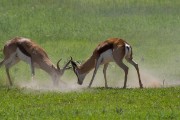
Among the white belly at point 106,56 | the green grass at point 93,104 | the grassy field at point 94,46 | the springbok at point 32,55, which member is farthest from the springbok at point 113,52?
the green grass at point 93,104

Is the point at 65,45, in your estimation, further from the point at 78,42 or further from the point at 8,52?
the point at 8,52

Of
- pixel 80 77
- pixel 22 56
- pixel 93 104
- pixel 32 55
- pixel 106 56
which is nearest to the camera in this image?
pixel 93 104

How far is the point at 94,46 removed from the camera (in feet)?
102

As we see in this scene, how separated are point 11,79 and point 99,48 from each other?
11.5 ft

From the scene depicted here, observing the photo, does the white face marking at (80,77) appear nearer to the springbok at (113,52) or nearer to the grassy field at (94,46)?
the springbok at (113,52)

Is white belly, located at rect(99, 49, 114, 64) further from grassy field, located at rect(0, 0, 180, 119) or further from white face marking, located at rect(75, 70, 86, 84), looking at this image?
grassy field, located at rect(0, 0, 180, 119)

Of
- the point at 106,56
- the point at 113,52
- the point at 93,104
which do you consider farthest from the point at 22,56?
the point at 93,104

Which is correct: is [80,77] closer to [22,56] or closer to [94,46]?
[22,56]

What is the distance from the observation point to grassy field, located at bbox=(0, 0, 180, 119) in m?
15.8

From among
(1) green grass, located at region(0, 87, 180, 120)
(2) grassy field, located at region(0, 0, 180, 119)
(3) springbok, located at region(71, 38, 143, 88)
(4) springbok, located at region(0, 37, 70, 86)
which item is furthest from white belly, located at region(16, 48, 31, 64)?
(1) green grass, located at region(0, 87, 180, 120)

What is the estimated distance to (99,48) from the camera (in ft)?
70.3

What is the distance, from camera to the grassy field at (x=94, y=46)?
1580 centimetres

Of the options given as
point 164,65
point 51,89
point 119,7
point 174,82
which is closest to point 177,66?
point 164,65

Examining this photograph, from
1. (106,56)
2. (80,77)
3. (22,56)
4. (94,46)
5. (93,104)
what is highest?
(93,104)
